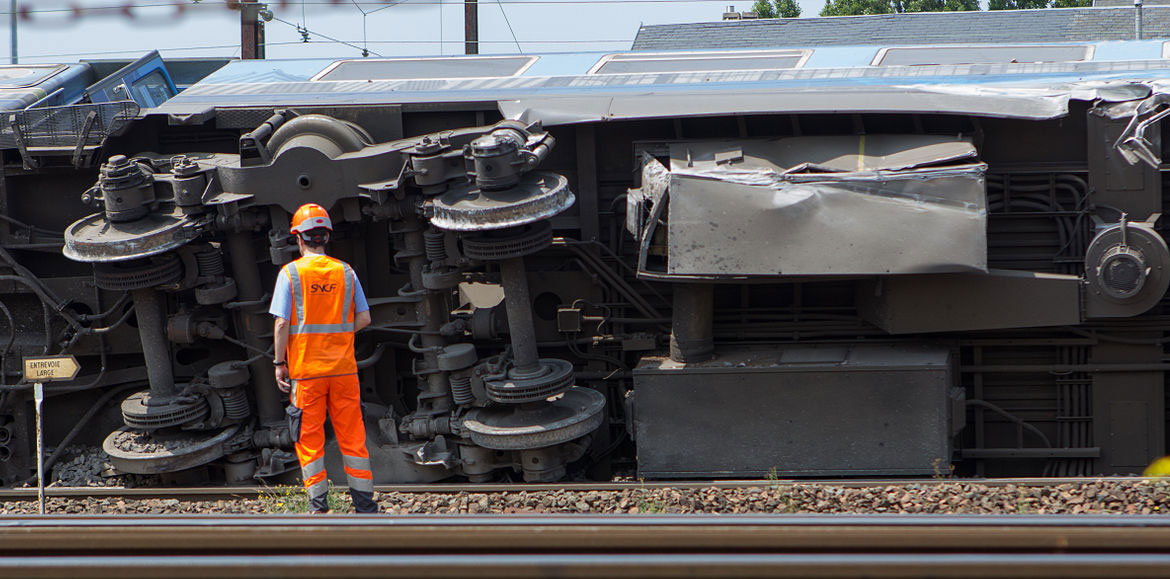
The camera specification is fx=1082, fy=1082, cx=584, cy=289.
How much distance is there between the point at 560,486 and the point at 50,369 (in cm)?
352

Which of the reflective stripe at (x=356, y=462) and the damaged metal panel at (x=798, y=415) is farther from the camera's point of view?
the damaged metal panel at (x=798, y=415)

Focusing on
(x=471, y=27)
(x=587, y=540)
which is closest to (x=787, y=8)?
A: (x=471, y=27)

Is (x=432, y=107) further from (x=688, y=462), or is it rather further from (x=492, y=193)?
(x=688, y=462)

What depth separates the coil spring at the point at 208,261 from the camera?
309 inches

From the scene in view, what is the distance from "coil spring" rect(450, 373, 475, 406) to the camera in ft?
25.6

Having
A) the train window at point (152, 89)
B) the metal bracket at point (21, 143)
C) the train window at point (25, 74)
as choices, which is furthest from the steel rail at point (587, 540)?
the train window at point (152, 89)

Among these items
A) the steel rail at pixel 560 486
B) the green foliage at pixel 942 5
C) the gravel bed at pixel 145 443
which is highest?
the green foliage at pixel 942 5

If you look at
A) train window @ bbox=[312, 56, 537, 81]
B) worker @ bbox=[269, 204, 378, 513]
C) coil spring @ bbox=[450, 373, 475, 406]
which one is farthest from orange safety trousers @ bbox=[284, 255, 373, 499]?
train window @ bbox=[312, 56, 537, 81]

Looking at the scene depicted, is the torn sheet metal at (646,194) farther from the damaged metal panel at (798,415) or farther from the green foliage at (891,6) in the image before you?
the green foliage at (891,6)

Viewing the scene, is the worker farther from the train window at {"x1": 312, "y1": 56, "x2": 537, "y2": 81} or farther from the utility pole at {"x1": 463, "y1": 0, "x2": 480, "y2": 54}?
the utility pole at {"x1": 463, "y1": 0, "x2": 480, "y2": 54}

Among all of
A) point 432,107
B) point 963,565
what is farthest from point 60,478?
point 963,565

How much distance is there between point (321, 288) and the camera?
617 centimetres

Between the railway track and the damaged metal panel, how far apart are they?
299 cm

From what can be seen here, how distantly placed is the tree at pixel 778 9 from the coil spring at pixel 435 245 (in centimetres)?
3584
